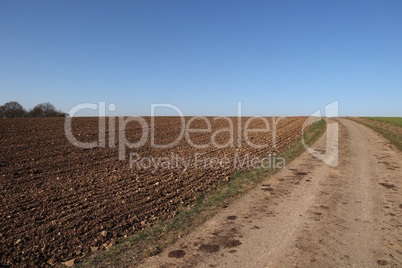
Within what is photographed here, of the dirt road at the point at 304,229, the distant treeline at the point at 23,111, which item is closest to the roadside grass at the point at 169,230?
the dirt road at the point at 304,229

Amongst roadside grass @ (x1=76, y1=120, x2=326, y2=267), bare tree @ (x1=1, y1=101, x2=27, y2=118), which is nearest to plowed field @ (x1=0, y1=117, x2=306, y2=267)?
roadside grass @ (x1=76, y1=120, x2=326, y2=267)

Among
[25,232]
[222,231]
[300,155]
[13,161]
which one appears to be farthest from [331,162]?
[13,161]

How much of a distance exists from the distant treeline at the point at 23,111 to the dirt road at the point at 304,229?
4905cm

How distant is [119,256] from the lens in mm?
4527

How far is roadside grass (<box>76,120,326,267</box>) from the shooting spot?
4.46 metres

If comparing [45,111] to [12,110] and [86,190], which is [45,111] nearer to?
[12,110]

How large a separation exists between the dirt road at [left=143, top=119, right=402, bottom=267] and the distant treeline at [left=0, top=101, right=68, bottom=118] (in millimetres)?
49051

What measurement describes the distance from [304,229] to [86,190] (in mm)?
6759

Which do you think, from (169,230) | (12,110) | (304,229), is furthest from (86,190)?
(12,110)

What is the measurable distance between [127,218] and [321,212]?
17.0 ft

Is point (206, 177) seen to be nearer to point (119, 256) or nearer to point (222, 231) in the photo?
point (222, 231)

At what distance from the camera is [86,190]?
7945 millimetres

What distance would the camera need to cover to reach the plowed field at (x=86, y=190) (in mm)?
5066

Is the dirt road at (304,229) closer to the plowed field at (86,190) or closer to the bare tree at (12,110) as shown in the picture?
the plowed field at (86,190)
